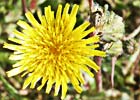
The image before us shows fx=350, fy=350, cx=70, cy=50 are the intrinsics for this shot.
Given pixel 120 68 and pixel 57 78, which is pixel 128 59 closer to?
pixel 120 68

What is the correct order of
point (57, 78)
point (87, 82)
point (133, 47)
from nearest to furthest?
point (57, 78)
point (133, 47)
point (87, 82)

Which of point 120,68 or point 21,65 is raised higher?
point 21,65

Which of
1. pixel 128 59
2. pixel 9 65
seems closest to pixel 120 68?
pixel 128 59

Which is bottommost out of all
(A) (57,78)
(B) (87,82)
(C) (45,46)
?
(B) (87,82)

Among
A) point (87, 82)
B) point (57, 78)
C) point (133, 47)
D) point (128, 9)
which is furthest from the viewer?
point (128, 9)

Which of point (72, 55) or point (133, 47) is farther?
point (133, 47)

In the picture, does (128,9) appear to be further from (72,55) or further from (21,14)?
(72,55)

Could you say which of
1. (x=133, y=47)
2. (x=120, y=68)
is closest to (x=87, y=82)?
(x=120, y=68)
